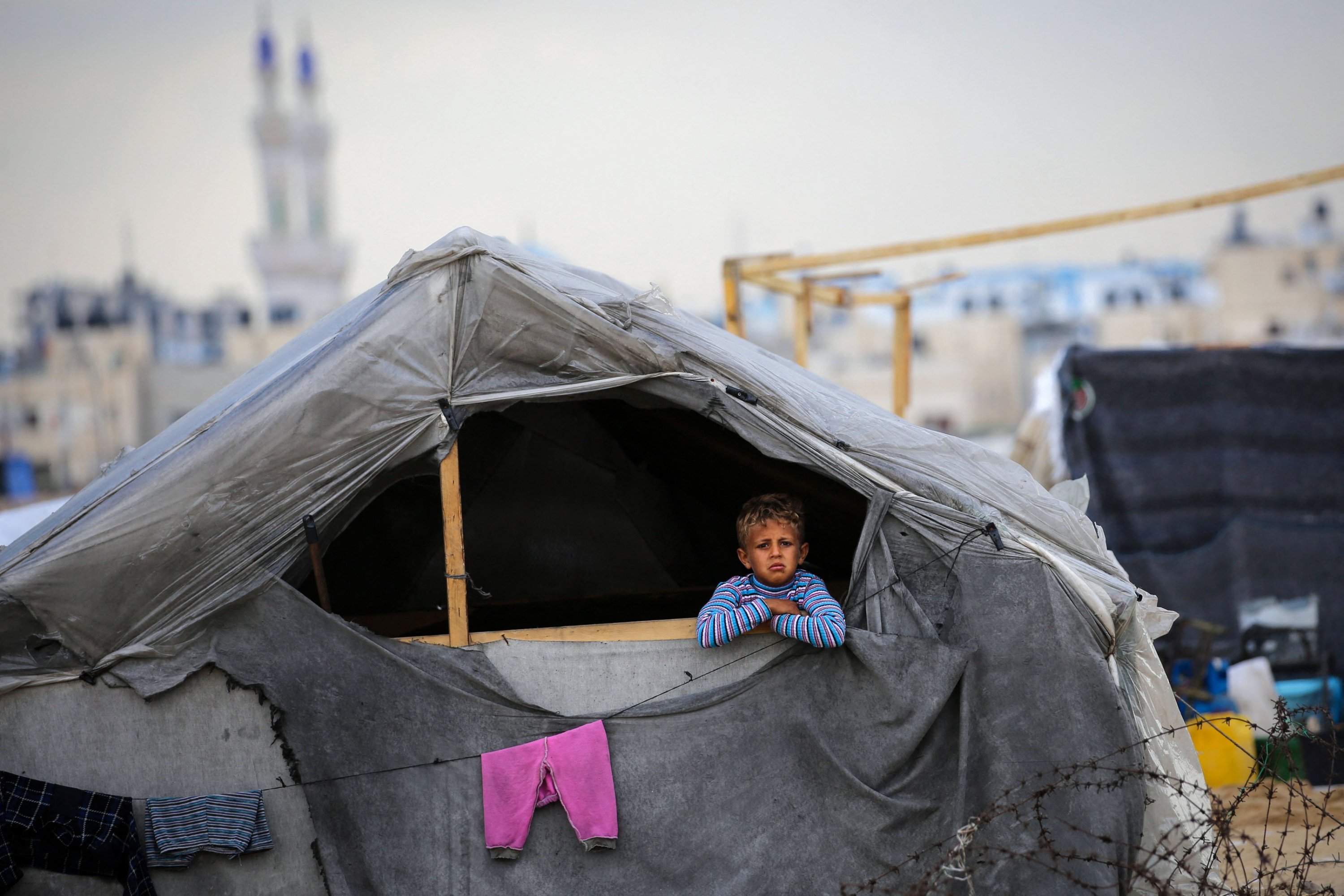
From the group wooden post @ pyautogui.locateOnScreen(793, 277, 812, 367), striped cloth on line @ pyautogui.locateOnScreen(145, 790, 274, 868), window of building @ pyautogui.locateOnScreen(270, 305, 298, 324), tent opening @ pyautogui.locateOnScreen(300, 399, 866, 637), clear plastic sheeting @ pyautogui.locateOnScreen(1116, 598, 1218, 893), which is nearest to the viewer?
striped cloth on line @ pyautogui.locateOnScreen(145, 790, 274, 868)

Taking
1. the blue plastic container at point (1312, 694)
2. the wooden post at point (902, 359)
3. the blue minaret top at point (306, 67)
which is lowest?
the blue plastic container at point (1312, 694)

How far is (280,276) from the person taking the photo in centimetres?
4606

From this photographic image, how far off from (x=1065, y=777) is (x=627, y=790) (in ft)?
3.99

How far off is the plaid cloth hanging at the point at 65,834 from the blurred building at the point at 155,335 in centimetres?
2458

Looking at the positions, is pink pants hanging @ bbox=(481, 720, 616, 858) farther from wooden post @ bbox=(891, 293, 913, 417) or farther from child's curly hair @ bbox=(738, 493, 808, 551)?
wooden post @ bbox=(891, 293, 913, 417)

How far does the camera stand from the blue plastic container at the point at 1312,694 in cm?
597

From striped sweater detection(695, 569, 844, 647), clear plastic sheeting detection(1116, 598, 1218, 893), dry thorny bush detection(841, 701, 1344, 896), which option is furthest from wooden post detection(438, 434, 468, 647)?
clear plastic sheeting detection(1116, 598, 1218, 893)

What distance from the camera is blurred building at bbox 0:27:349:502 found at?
33812 millimetres

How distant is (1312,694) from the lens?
600 centimetres

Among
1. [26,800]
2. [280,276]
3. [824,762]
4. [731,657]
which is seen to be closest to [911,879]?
[824,762]

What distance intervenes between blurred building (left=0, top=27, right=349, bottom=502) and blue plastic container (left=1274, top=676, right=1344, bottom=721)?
2426cm

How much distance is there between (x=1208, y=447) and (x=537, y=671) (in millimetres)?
5917

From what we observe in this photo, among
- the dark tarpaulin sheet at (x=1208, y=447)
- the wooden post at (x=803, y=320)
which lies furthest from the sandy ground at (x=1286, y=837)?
the wooden post at (x=803, y=320)

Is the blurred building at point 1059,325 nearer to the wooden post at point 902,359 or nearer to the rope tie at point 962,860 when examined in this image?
the wooden post at point 902,359
